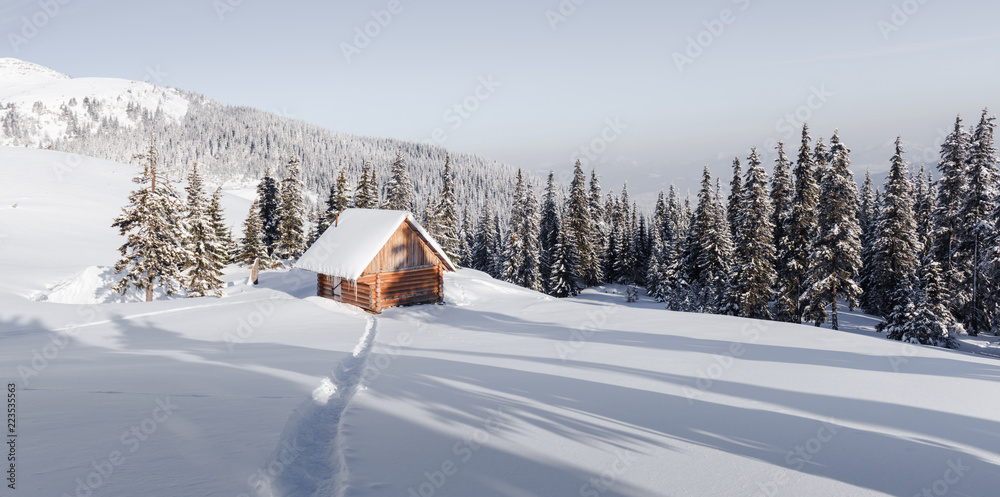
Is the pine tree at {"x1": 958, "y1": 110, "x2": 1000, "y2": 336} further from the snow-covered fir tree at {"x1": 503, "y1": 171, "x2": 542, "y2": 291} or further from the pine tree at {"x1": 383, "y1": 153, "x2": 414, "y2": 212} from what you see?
the pine tree at {"x1": 383, "y1": 153, "x2": 414, "y2": 212}

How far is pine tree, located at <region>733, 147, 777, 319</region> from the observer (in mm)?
33938

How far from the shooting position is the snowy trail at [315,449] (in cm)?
666

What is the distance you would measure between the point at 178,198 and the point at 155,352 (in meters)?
18.9

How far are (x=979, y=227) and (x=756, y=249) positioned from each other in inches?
523

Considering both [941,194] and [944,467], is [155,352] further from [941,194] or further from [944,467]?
[941,194]

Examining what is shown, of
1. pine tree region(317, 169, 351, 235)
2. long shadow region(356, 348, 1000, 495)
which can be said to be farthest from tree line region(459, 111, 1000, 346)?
pine tree region(317, 169, 351, 235)

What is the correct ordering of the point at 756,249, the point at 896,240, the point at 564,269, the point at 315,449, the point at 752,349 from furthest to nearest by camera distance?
the point at 564,269
the point at 896,240
the point at 756,249
the point at 752,349
the point at 315,449

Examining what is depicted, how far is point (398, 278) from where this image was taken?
26.5m

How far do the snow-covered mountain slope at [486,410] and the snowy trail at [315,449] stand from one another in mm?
42

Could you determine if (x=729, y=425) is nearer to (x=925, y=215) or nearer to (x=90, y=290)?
(x=90, y=290)

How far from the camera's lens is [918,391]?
1055 cm

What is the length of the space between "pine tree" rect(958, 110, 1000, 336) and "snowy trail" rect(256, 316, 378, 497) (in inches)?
1548

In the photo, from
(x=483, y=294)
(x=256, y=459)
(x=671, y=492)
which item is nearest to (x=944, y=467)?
(x=671, y=492)

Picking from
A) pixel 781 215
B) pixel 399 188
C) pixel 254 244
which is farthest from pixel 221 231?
pixel 781 215
